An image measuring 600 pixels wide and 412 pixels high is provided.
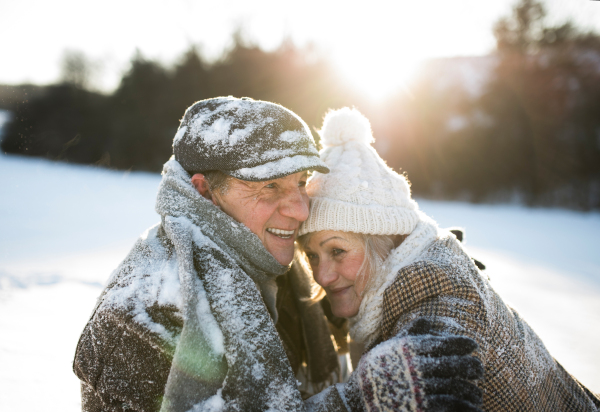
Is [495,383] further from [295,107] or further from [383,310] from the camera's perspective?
[295,107]

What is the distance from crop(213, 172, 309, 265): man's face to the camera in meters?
1.78

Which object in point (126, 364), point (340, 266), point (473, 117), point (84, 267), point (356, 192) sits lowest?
point (84, 267)

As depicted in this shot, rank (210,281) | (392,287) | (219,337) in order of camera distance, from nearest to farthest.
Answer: (219,337), (210,281), (392,287)

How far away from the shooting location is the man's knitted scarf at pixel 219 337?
1276mm

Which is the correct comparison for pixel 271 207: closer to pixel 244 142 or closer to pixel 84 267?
pixel 244 142

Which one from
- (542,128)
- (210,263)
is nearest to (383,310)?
(210,263)

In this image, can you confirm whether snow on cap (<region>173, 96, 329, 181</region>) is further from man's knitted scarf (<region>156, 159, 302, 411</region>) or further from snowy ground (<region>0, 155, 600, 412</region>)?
snowy ground (<region>0, 155, 600, 412</region>)

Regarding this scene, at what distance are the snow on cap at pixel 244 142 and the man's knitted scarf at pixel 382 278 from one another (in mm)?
581

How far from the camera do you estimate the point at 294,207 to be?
6.02 feet

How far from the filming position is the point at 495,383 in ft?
4.90

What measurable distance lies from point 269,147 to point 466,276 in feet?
3.41

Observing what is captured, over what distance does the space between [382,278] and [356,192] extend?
1.45ft

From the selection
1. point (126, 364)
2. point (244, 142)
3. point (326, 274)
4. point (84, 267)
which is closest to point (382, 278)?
point (326, 274)

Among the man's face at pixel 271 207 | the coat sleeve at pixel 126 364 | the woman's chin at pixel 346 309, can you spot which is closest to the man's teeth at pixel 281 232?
the man's face at pixel 271 207
